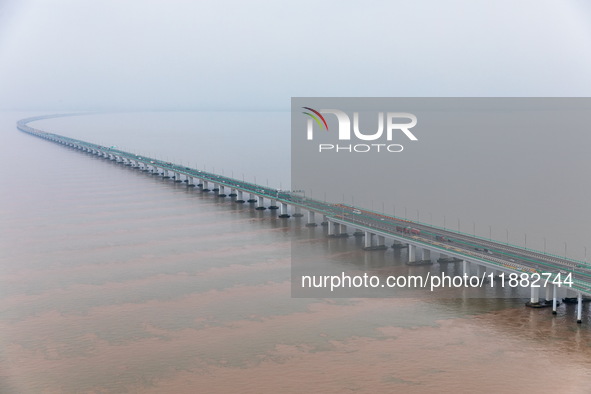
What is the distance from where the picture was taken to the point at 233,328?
23.8 metres

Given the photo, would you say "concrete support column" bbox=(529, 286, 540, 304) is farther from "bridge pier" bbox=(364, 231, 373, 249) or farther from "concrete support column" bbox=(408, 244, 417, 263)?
"bridge pier" bbox=(364, 231, 373, 249)

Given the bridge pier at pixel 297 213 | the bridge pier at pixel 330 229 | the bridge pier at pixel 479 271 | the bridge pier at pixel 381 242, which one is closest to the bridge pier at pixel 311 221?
the bridge pier at pixel 330 229

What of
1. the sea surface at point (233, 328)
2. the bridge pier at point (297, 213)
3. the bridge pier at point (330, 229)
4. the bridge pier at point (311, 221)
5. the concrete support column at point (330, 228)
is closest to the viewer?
the sea surface at point (233, 328)

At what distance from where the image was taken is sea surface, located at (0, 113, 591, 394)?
774 inches

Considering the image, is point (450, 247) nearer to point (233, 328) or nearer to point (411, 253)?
point (411, 253)

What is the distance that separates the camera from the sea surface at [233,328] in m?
19.7

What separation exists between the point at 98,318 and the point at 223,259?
31.3 feet

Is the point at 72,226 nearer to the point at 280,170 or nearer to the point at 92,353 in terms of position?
the point at 92,353

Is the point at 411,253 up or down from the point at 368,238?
down

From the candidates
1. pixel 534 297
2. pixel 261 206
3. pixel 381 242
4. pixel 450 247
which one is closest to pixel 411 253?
pixel 450 247

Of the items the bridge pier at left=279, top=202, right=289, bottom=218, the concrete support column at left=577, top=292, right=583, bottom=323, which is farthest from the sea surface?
the bridge pier at left=279, top=202, right=289, bottom=218

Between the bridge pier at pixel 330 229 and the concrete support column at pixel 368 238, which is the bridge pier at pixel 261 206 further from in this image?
the concrete support column at pixel 368 238

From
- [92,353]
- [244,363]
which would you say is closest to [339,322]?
[244,363]

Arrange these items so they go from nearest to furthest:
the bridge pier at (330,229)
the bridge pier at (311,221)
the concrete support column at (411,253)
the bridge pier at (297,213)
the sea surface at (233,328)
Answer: the sea surface at (233,328), the concrete support column at (411,253), the bridge pier at (330,229), the bridge pier at (311,221), the bridge pier at (297,213)
